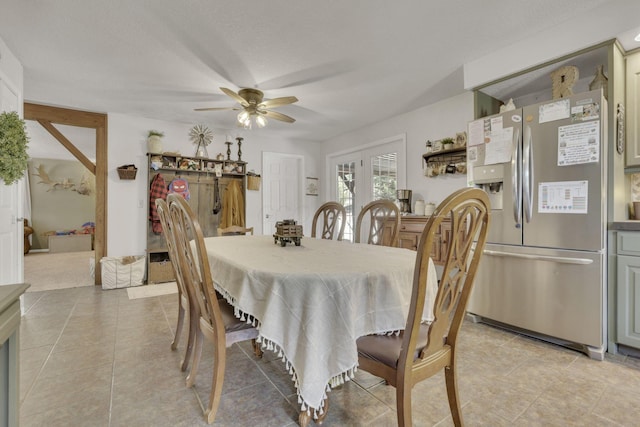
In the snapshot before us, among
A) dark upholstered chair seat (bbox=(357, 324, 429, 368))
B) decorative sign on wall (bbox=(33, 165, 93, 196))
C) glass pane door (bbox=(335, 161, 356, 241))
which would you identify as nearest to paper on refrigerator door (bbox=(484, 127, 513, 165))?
dark upholstered chair seat (bbox=(357, 324, 429, 368))

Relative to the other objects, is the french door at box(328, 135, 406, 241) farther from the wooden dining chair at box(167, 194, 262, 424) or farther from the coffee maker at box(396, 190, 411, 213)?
the wooden dining chair at box(167, 194, 262, 424)

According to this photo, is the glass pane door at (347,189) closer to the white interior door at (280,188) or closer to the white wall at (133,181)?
the white interior door at (280,188)

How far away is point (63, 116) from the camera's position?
389 cm

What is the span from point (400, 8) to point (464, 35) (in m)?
0.67

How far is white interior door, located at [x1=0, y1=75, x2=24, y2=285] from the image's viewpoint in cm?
250

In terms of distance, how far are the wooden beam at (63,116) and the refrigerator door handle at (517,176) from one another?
4.95m

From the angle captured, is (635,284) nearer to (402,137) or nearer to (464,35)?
(464,35)

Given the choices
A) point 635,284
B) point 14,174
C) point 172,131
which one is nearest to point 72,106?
A: point 172,131

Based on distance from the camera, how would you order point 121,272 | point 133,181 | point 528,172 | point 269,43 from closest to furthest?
1. point 528,172
2. point 269,43
3. point 121,272
4. point 133,181

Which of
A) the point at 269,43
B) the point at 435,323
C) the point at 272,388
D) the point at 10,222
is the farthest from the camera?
the point at 10,222

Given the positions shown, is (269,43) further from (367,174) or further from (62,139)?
(62,139)

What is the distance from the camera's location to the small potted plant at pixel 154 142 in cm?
420

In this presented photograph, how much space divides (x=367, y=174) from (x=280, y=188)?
5.49ft

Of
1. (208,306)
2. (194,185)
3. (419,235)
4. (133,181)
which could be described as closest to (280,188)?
(194,185)
